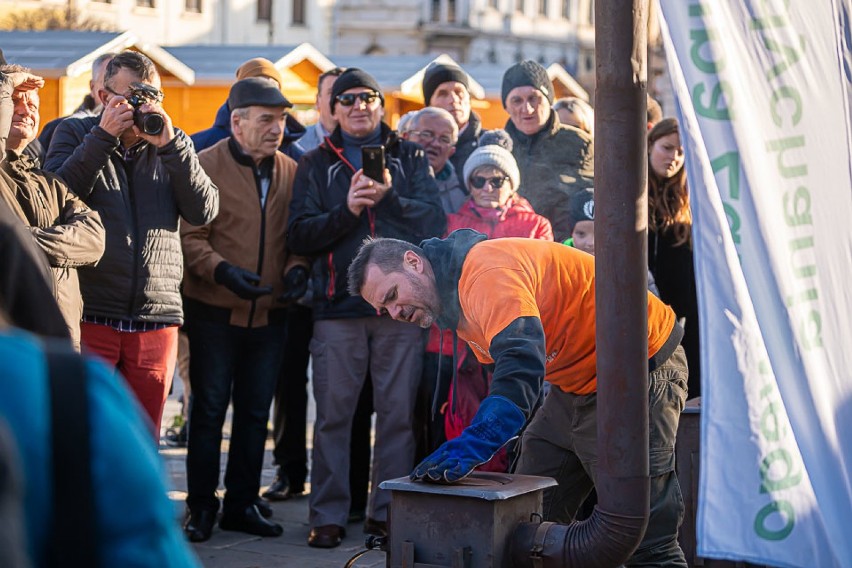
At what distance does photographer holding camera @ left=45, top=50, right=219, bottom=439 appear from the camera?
5.55 m

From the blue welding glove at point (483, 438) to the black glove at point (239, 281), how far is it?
2.41m

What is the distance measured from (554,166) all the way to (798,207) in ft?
13.0

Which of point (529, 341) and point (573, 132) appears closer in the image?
point (529, 341)

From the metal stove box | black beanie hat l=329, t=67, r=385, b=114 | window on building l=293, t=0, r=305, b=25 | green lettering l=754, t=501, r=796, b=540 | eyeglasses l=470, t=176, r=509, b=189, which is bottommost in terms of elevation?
the metal stove box

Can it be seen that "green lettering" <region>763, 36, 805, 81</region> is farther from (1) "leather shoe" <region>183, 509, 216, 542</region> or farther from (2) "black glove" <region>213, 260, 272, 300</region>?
(1) "leather shoe" <region>183, 509, 216, 542</region>

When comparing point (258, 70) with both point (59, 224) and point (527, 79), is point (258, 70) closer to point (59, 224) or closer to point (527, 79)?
point (527, 79)

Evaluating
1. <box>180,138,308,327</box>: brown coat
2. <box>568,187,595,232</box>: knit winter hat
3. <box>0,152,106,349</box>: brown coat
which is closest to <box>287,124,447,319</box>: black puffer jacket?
<box>180,138,308,327</box>: brown coat

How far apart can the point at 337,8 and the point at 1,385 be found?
73.5m

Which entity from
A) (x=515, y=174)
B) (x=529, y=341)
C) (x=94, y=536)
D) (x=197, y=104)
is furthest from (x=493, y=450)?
(x=197, y=104)

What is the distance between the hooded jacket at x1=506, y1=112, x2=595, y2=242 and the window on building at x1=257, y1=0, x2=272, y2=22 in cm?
5933

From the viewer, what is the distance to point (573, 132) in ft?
24.6

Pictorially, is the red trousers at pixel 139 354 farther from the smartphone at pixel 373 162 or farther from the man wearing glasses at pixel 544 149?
the man wearing glasses at pixel 544 149

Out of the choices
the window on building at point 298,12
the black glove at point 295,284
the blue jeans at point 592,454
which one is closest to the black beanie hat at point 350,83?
the black glove at point 295,284

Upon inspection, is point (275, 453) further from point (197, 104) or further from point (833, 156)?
point (197, 104)
